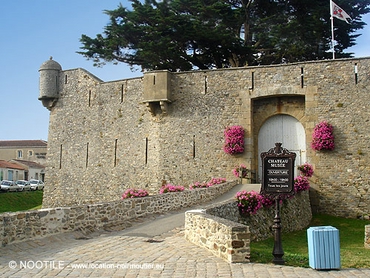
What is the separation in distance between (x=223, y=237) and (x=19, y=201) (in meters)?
29.0

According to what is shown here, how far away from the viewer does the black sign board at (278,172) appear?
368 inches

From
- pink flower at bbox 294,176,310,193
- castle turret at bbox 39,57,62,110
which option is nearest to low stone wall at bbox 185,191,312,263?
pink flower at bbox 294,176,310,193

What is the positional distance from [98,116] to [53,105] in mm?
3720

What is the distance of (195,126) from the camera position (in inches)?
872

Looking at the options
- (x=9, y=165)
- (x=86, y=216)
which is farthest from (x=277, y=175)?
(x=9, y=165)

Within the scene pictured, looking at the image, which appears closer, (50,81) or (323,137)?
(323,137)

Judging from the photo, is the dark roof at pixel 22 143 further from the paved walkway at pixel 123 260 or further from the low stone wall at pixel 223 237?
the low stone wall at pixel 223 237

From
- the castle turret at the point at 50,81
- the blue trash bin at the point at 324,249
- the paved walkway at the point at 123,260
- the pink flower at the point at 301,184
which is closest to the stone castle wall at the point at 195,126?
the castle turret at the point at 50,81

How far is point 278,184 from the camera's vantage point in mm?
9422

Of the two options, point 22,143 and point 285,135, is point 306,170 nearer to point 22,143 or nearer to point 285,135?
point 285,135

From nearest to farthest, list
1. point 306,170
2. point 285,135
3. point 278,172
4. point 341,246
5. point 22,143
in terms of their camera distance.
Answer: point 278,172
point 341,246
point 306,170
point 285,135
point 22,143

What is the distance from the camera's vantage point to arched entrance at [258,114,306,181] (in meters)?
20.9

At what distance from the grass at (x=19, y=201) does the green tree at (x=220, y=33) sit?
38.2 feet

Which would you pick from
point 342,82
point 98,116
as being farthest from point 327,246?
point 98,116
